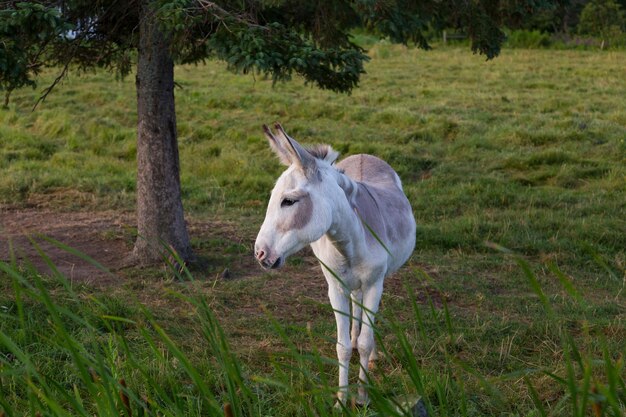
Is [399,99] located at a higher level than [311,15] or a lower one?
lower

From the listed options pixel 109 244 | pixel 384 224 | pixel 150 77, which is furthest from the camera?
pixel 109 244

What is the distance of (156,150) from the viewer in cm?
724

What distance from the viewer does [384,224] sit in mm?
5086

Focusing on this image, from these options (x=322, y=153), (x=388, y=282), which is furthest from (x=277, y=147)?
(x=388, y=282)

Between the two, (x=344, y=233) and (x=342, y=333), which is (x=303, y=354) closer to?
(x=342, y=333)

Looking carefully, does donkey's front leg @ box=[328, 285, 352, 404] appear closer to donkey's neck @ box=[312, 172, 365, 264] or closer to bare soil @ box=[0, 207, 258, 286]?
donkey's neck @ box=[312, 172, 365, 264]

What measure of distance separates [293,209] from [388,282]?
317 centimetres

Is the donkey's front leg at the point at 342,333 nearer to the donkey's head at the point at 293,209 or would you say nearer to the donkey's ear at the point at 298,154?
the donkey's head at the point at 293,209

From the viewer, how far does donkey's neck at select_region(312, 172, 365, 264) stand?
4.43m

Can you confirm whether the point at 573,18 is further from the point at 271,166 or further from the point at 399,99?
the point at 271,166

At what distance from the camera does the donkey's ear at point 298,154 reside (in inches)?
161

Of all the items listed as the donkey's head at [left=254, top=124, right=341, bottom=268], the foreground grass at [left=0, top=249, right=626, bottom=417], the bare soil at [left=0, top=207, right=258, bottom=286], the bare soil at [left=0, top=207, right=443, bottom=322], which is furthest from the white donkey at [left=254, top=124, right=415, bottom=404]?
the bare soil at [left=0, top=207, right=258, bottom=286]

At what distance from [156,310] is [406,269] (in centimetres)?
244

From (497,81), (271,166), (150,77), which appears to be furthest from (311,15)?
(497,81)
